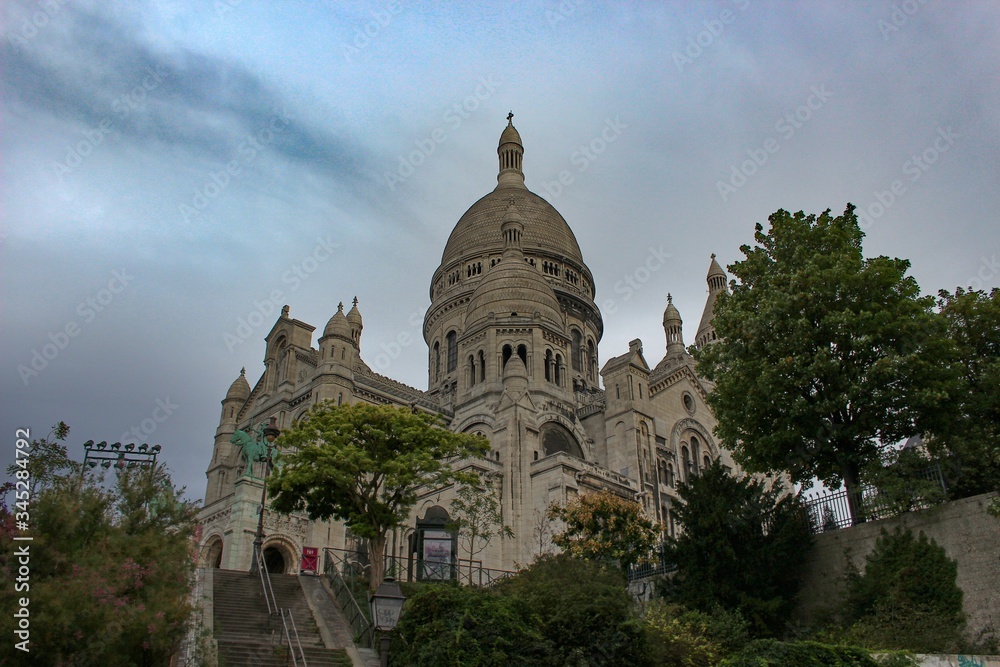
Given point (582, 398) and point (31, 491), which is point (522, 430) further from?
point (31, 491)

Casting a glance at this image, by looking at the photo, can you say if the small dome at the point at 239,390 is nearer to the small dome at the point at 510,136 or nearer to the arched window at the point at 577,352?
the arched window at the point at 577,352

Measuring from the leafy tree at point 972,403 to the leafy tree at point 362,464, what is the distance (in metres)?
14.9

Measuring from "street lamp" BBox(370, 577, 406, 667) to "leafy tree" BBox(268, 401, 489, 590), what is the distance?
8.55m

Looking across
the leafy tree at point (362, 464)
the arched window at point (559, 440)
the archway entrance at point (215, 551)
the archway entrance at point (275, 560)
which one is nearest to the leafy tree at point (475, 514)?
the leafy tree at point (362, 464)

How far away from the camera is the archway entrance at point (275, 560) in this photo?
1398 inches

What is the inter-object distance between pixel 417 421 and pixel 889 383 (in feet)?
46.8

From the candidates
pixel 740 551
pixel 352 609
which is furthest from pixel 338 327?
pixel 740 551

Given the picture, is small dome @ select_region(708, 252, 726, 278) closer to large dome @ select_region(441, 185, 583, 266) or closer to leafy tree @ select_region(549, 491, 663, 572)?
large dome @ select_region(441, 185, 583, 266)

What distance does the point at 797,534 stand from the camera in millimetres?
22609

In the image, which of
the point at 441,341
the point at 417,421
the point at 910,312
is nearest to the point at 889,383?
the point at 910,312

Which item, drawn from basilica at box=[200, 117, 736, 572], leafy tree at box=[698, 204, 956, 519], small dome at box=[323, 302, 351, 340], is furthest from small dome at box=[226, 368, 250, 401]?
leafy tree at box=[698, 204, 956, 519]

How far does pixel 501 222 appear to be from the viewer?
223 feet

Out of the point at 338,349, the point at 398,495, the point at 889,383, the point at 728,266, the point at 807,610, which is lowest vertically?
the point at 807,610

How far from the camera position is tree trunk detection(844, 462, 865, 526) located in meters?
23.2
